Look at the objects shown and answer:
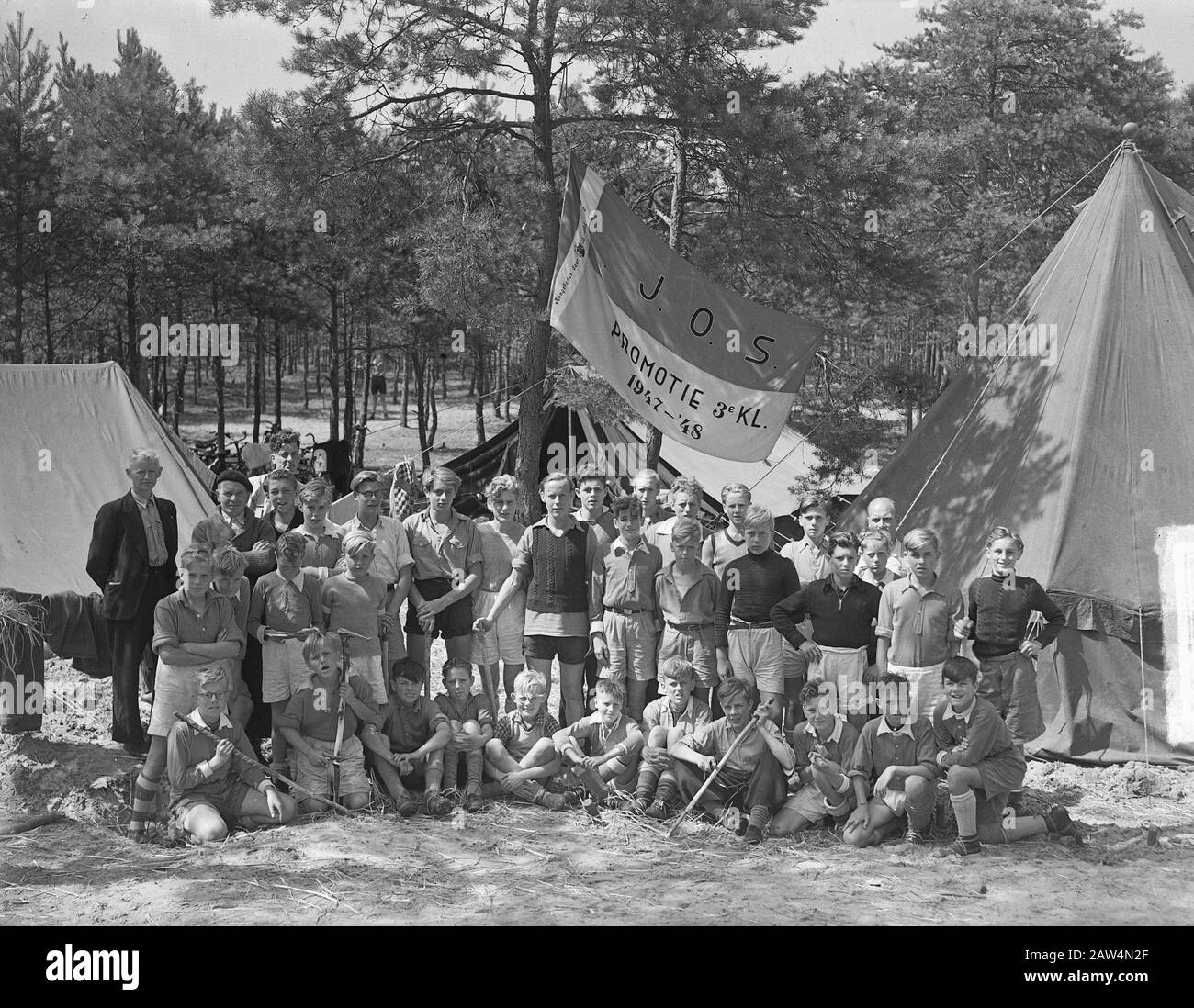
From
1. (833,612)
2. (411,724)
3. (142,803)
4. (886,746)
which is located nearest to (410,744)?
(411,724)

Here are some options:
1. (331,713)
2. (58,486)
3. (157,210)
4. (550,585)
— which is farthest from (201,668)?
(157,210)

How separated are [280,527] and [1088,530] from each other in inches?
157

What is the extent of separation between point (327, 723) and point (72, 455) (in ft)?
12.1

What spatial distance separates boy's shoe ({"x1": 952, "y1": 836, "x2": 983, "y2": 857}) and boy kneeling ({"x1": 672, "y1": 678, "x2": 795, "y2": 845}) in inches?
27.2

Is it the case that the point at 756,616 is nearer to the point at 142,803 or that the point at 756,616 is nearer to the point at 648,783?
the point at 648,783

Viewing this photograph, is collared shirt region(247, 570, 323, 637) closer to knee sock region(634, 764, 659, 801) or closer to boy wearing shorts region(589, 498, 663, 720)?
boy wearing shorts region(589, 498, 663, 720)

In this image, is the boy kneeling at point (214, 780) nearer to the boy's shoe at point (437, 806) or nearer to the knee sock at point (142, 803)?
the knee sock at point (142, 803)

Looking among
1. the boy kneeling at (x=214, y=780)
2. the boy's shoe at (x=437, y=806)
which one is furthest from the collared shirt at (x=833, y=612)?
the boy kneeling at (x=214, y=780)

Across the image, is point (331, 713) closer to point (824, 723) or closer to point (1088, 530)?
point (824, 723)

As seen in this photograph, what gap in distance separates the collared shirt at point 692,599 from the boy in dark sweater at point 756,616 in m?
0.08

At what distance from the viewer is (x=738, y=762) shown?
5008 millimetres

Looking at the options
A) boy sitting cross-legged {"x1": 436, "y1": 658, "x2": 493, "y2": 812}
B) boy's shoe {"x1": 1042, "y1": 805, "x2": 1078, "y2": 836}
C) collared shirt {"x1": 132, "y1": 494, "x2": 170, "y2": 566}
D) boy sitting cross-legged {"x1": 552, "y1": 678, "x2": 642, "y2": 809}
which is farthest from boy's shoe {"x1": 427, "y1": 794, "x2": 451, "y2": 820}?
boy's shoe {"x1": 1042, "y1": 805, "x2": 1078, "y2": 836}

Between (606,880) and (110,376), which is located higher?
(110,376)

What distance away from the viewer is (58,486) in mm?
7633
